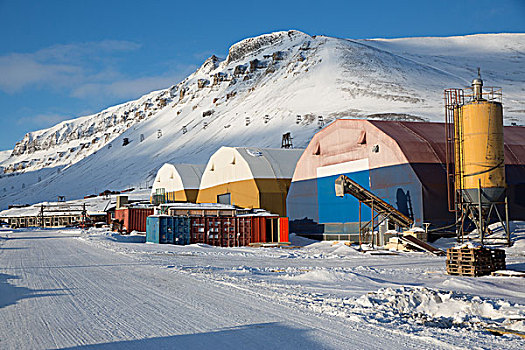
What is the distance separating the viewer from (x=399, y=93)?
93938mm

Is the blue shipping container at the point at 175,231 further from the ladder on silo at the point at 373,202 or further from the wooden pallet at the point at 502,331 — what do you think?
the wooden pallet at the point at 502,331

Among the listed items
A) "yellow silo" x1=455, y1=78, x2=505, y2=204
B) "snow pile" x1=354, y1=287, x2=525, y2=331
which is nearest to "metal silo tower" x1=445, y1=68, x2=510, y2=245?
"yellow silo" x1=455, y1=78, x2=505, y2=204

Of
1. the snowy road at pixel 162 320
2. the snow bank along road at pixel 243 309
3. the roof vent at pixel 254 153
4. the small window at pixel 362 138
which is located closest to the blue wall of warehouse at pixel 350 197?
the small window at pixel 362 138

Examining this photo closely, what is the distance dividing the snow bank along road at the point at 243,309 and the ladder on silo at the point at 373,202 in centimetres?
1056

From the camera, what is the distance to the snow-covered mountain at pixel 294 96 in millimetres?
91875

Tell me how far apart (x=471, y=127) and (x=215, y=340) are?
814 inches

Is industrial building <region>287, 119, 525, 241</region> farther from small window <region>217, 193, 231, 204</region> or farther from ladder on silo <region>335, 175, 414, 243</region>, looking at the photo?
small window <region>217, 193, 231, 204</region>

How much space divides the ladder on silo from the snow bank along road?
10.6 m

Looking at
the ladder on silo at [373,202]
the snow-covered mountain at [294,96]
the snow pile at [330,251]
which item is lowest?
the snow pile at [330,251]

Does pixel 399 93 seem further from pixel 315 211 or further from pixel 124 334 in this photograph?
pixel 124 334

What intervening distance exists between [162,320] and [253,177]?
30.1m

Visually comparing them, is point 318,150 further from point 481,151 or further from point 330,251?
point 481,151

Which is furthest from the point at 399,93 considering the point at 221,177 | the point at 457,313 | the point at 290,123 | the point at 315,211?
the point at 457,313

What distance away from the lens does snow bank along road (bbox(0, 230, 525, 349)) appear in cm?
749
